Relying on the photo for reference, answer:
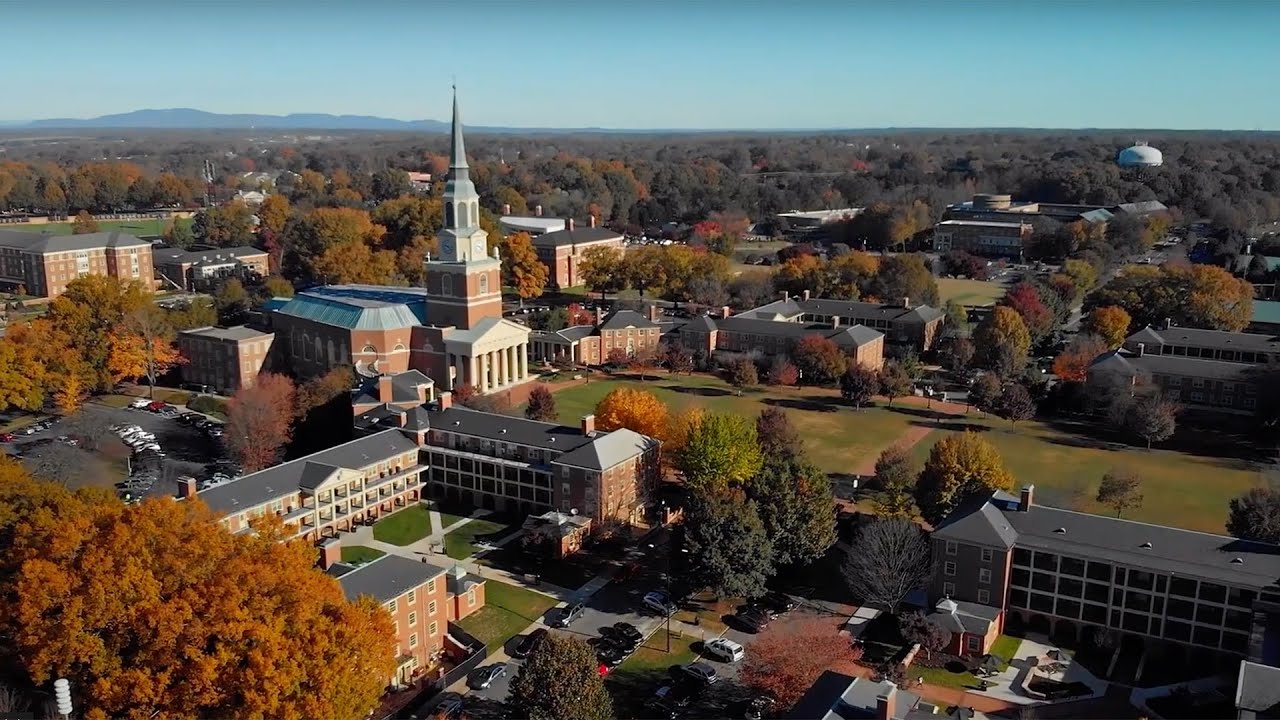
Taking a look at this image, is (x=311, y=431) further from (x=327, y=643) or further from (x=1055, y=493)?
(x=1055, y=493)

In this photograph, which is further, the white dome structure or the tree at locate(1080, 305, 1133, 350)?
the white dome structure

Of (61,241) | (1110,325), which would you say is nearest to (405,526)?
(1110,325)

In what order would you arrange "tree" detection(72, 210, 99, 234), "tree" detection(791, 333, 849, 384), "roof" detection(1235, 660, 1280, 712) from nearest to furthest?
"roof" detection(1235, 660, 1280, 712) → "tree" detection(791, 333, 849, 384) → "tree" detection(72, 210, 99, 234)

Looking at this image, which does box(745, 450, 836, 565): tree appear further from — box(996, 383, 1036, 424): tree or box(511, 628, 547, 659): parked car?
box(996, 383, 1036, 424): tree

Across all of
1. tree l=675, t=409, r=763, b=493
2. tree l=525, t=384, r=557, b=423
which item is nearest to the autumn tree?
tree l=675, t=409, r=763, b=493

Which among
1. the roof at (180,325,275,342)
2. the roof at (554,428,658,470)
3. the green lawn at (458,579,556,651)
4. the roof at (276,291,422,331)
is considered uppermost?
the roof at (276,291,422,331)

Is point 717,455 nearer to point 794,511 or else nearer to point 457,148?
point 794,511

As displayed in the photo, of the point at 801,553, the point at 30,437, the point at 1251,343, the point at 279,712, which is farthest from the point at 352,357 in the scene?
the point at 1251,343
